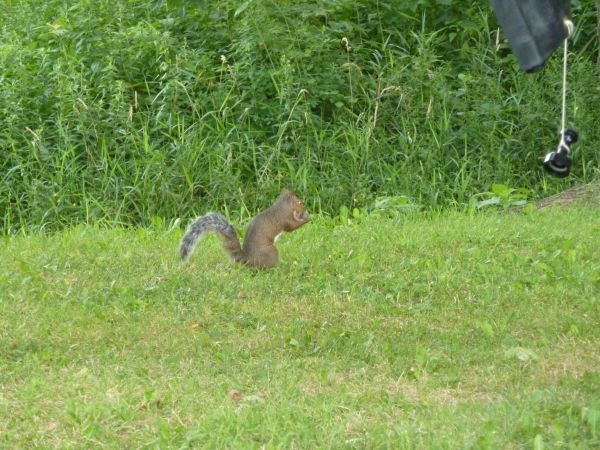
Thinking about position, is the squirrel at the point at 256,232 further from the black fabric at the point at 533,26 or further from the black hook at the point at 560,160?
the black fabric at the point at 533,26

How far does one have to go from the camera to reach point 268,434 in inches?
185

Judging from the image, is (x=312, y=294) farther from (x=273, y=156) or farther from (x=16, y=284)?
(x=273, y=156)

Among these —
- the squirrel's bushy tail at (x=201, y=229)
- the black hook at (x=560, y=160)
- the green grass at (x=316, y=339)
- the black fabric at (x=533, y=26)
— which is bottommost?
the green grass at (x=316, y=339)

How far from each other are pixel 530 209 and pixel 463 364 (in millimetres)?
3014

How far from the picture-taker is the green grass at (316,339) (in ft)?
15.6

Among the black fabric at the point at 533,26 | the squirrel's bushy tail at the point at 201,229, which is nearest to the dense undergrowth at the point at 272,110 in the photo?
the squirrel's bushy tail at the point at 201,229

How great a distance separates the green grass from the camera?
15.6 ft

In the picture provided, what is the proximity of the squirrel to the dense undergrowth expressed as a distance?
67.2 inches

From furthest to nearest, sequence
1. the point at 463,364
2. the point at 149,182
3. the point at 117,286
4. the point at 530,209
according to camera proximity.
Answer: the point at 149,182 → the point at 530,209 → the point at 117,286 → the point at 463,364

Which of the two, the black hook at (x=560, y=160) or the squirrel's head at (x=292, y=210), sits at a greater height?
the black hook at (x=560, y=160)

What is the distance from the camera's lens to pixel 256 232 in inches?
271

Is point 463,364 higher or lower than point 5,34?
lower

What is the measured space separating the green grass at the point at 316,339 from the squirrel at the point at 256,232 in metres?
0.10

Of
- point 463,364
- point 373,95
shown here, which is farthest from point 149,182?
point 463,364
